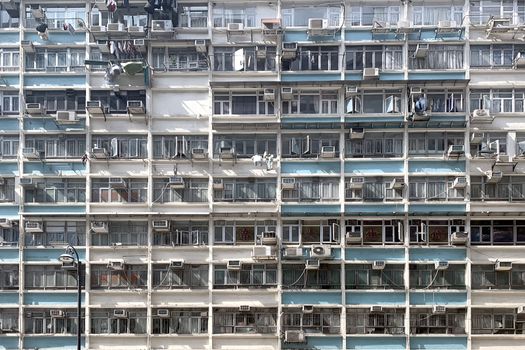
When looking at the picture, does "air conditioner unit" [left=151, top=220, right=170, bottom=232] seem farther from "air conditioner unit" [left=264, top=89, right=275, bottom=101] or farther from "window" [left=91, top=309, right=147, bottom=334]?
"air conditioner unit" [left=264, top=89, right=275, bottom=101]

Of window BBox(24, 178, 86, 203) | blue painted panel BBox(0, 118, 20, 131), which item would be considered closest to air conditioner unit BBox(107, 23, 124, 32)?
blue painted panel BBox(0, 118, 20, 131)

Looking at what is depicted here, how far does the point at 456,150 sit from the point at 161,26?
501 inches

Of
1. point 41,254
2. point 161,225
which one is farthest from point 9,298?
point 161,225

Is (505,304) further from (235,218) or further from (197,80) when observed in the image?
(197,80)

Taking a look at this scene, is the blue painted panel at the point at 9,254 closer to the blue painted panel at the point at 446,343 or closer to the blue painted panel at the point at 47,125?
the blue painted panel at the point at 47,125

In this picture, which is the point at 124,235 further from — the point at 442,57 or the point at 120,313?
the point at 442,57

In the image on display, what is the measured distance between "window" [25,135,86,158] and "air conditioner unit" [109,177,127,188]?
1736 mm

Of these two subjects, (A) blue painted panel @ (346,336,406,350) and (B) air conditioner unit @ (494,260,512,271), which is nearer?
(B) air conditioner unit @ (494,260,512,271)

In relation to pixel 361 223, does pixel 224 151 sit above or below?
above

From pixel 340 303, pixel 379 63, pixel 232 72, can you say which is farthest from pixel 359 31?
pixel 340 303

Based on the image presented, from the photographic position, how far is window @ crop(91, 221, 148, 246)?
22375mm

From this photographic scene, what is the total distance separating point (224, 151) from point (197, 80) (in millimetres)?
3206

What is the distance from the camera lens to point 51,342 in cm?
2208

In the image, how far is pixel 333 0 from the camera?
22.8m
